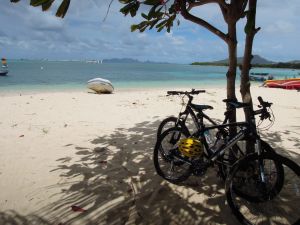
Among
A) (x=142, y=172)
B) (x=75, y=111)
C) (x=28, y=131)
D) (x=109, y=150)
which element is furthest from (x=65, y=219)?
(x=75, y=111)

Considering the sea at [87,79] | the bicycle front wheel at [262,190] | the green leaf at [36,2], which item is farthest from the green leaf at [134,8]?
the sea at [87,79]

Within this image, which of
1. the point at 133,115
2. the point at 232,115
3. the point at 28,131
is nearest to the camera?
the point at 232,115

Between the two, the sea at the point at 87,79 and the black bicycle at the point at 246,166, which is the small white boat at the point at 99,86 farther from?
the black bicycle at the point at 246,166

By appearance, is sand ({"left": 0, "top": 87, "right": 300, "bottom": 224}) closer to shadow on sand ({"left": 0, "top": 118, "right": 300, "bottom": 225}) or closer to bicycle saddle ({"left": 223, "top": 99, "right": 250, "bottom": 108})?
shadow on sand ({"left": 0, "top": 118, "right": 300, "bottom": 225})

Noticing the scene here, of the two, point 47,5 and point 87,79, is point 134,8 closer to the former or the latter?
point 47,5

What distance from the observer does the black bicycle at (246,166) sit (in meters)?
3.14

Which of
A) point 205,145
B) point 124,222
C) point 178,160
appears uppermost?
point 205,145

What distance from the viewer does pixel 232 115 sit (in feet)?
13.8

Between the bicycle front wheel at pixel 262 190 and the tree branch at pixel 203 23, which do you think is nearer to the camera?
the bicycle front wheel at pixel 262 190

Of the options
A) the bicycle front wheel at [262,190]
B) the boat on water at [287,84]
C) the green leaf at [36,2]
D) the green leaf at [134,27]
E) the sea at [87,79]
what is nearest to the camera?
the green leaf at [36,2]

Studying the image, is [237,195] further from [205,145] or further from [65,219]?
[65,219]

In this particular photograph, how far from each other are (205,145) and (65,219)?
6.70ft

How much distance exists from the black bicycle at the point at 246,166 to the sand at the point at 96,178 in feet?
0.99

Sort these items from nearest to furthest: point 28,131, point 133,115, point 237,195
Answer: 1. point 237,195
2. point 28,131
3. point 133,115
